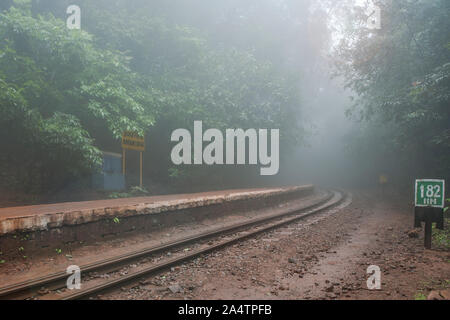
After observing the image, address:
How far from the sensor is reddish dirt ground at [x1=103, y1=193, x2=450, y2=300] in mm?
3629

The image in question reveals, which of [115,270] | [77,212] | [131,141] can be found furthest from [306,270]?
[131,141]

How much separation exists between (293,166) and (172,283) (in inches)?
1645

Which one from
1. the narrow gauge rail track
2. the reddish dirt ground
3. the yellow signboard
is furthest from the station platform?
the yellow signboard

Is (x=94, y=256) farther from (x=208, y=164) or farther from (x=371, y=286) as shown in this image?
(x=208, y=164)

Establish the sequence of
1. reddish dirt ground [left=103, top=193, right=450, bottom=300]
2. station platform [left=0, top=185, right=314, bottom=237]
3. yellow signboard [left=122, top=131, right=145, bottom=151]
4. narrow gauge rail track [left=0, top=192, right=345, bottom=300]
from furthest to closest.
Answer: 1. yellow signboard [left=122, top=131, right=145, bottom=151]
2. station platform [left=0, top=185, right=314, bottom=237]
3. reddish dirt ground [left=103, top=193, right=450, bottom=300]
4. narrow gauge rail track [left=0, top=192, right=345, bottom=300]

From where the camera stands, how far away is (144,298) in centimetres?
345

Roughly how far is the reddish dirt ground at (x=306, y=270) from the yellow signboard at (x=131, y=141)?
226 inches

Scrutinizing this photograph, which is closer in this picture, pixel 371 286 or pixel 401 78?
pixel 371 286

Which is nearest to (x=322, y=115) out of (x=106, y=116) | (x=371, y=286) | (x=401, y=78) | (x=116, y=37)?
(x=401, y=78)

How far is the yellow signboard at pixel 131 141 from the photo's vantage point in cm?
1011

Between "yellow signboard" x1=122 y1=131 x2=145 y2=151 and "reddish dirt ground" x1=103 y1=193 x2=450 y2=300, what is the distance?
5.73 m

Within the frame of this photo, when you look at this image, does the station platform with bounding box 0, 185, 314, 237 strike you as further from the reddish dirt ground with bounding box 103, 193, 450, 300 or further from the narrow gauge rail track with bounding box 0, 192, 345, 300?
the reddish dirt ground with bounding box 103, 193, 450, 300

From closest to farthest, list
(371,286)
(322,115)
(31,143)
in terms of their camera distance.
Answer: (371,286)
(31,143)
(322,115)
